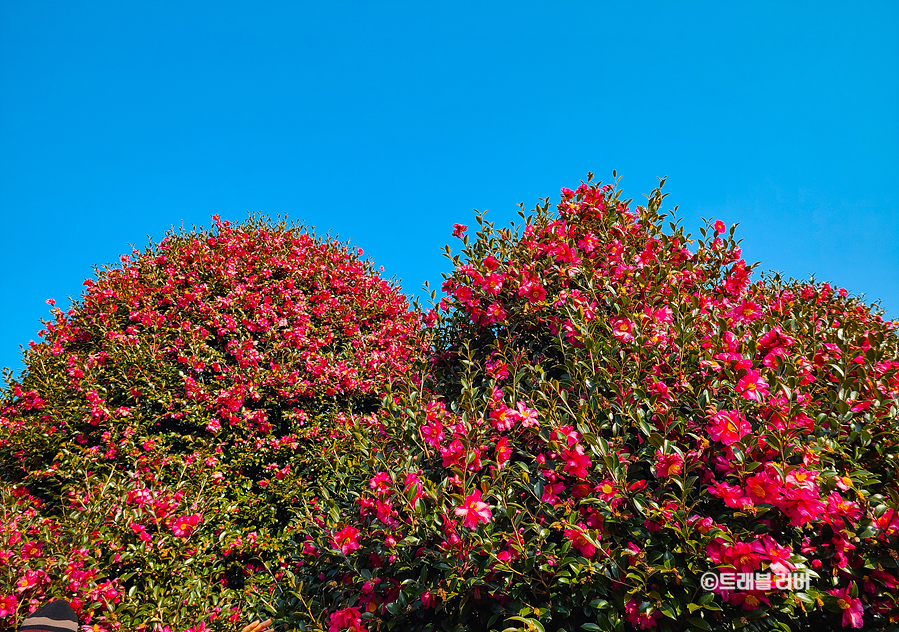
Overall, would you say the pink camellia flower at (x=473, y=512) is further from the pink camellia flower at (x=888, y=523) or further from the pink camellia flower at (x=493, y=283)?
the pink camellia flower at (x=888, y=523)

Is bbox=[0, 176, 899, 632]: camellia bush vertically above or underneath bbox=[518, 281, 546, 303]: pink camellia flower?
underneath

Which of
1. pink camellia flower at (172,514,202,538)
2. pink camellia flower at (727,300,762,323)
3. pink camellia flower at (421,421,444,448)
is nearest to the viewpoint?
pink camellia flower at (421,421,444,448)

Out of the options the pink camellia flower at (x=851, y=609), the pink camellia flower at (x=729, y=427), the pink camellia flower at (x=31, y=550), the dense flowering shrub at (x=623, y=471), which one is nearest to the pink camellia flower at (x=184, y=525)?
the pink camellia flower at (x=31, y=550)

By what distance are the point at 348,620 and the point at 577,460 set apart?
1558 millimetres

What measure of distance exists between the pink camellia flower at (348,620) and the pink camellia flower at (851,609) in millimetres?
2306

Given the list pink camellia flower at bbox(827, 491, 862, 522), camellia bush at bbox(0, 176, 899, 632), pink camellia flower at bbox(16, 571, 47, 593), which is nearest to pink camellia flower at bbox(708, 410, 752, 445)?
camellia bush at bbox(0, 176, 899, 632)

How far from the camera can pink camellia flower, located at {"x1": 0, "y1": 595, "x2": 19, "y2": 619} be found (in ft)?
11.3

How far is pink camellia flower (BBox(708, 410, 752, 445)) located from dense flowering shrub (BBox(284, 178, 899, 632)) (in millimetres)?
16

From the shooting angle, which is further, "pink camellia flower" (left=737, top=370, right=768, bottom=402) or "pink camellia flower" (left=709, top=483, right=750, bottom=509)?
"pink camellia flower" (left=737, top=370, right=768, bottom=402)

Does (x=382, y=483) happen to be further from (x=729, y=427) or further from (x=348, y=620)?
(x=729, y=427)

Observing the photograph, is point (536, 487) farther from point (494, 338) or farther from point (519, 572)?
point (494, 338)

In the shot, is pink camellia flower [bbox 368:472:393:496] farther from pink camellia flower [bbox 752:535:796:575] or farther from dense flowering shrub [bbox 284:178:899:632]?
pink camellia flower [bbox 752:535:796:575]

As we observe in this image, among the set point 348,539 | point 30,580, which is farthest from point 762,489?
point 30,580

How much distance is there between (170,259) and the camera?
7195 millimetres
